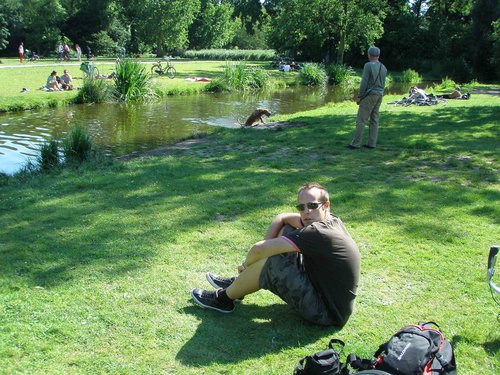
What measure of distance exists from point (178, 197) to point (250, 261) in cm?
299

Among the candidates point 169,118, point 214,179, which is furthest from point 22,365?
point 169,118

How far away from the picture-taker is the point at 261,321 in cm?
372

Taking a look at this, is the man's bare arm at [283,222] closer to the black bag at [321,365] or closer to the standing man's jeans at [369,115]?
the black bag at [321,365]

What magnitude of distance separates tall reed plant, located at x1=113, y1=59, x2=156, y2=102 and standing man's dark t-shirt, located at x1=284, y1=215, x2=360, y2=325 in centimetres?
1645

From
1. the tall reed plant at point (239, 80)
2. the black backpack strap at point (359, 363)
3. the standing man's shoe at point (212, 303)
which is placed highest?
the tall reed plant at point (239, 80)

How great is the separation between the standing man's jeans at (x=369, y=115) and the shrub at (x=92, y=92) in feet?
39.8

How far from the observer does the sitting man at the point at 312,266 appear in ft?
11.1

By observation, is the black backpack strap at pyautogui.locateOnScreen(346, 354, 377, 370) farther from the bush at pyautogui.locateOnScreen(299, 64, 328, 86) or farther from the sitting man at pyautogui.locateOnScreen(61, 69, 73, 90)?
the bush at pyautogui.locateOnScreen(299, 64, 328, 86)

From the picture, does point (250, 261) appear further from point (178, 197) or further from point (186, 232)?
point (178, 197)

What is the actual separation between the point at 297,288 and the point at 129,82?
55.9 feet

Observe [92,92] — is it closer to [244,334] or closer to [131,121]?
[131,121]

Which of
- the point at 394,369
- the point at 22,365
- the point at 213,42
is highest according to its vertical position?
the point at 213,42

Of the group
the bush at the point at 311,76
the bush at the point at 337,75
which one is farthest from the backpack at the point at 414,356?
the bush at the point at 337,75

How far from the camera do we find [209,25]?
68000mm
